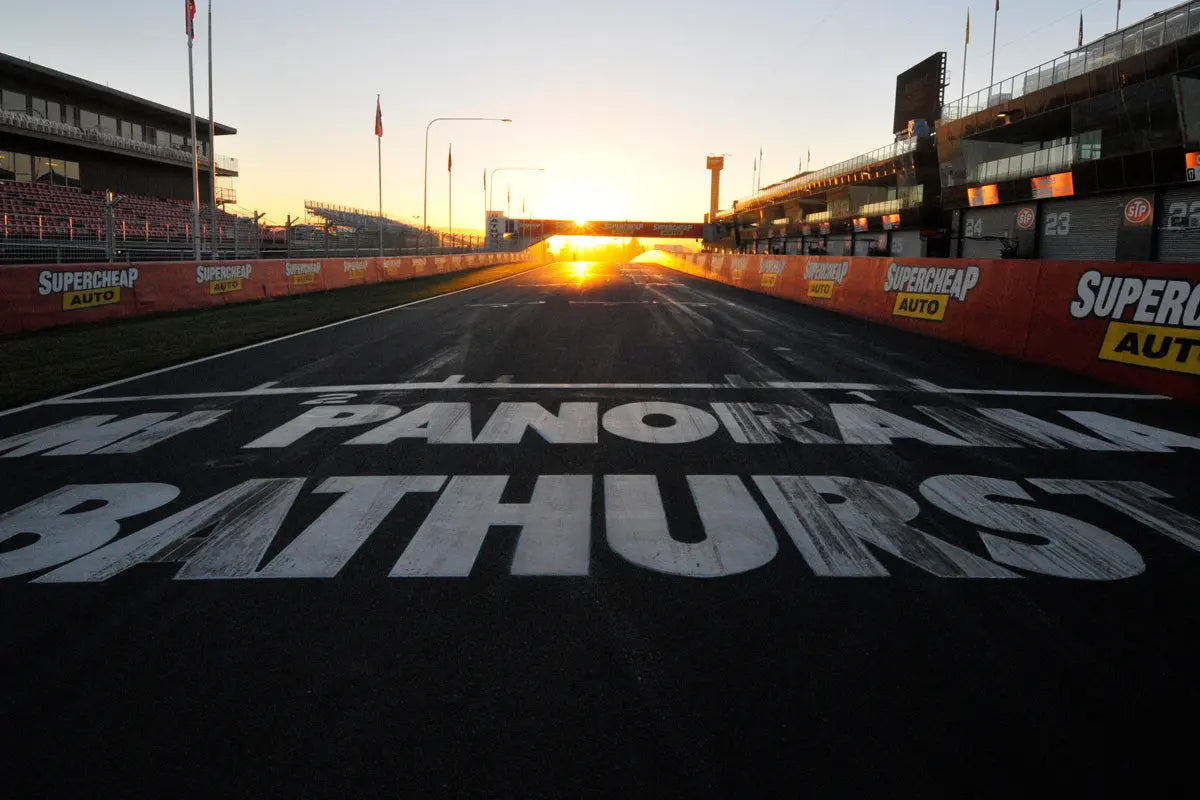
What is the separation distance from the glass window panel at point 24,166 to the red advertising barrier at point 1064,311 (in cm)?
4538

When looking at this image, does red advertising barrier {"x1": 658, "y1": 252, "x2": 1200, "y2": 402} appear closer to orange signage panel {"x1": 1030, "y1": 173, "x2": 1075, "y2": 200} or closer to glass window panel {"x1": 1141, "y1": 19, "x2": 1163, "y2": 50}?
glass window panel {"x1": 1141, "y1": 19, "x2": 1163, "y2": 50}

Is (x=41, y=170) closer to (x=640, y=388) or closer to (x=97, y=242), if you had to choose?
(x=97, y=242)

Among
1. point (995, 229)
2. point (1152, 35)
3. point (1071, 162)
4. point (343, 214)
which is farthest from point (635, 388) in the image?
point (343, 214)

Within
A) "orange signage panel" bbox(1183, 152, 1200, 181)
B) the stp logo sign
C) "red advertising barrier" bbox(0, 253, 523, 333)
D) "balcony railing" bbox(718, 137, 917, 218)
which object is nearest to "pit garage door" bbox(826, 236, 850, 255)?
"balcony railing" bbox(718, 137, 917, 218)

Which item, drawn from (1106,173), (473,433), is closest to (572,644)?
(473,433)

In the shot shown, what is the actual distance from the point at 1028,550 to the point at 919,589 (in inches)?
35.2

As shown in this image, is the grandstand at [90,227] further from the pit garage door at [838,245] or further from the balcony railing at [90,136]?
the pit garage door at [838,245]

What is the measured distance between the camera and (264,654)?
3012 mm

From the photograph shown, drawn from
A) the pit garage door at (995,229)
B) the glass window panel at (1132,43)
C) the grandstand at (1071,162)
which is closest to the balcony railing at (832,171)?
the grandstand at (1071,162)

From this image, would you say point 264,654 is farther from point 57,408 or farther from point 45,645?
point 57,408

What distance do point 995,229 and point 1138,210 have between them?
1129 cm

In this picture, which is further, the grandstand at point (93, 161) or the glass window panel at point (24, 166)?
the glass window panel at point (24, 166)

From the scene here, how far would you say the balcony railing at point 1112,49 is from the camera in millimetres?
26484

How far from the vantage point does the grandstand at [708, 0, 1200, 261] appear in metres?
27.1
